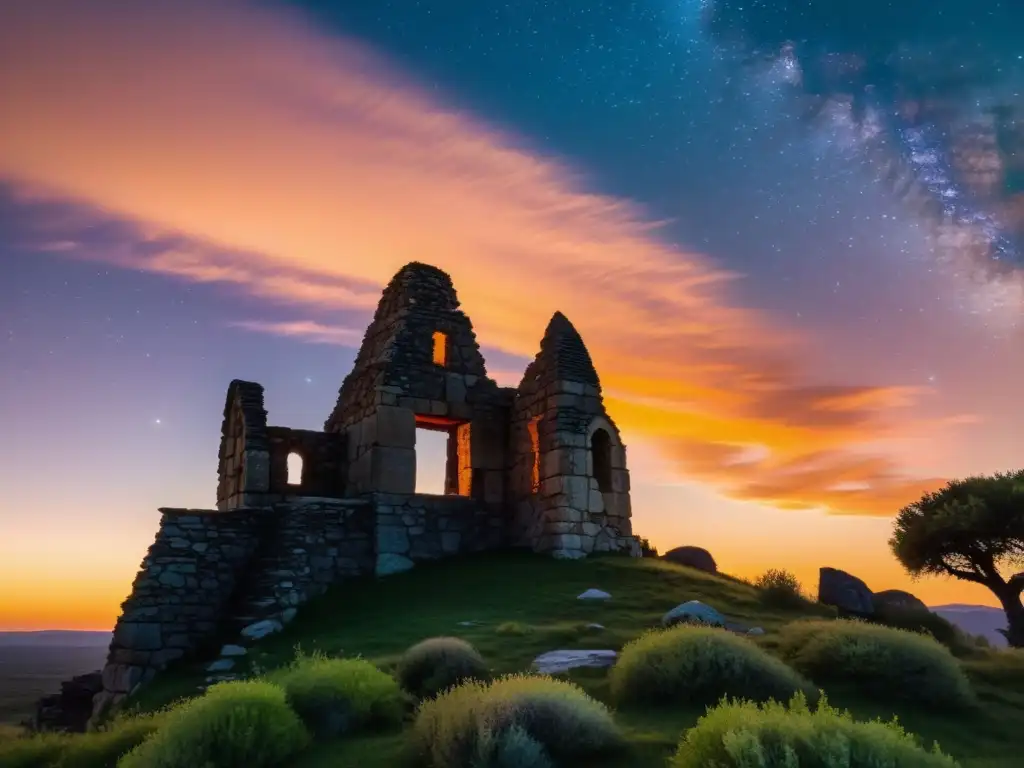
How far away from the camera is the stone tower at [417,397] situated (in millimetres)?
20625

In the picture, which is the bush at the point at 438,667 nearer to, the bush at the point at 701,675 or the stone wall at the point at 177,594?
the bush at the point at 701,675

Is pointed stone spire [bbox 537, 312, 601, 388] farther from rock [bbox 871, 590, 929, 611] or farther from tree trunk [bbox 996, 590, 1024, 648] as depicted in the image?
tree trunk [bbox 996, 590, 1024, 648]

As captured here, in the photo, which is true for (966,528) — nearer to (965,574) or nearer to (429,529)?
(965,574)

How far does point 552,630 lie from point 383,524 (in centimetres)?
779

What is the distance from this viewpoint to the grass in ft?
26.1

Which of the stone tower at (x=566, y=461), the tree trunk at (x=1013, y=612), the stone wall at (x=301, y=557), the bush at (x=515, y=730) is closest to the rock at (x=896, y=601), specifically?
the tree trunk at (x=1013, y=612)

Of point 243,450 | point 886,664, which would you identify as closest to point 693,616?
point 886,664

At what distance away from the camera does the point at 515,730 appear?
6898 mm

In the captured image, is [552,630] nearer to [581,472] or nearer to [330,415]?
[581,472]

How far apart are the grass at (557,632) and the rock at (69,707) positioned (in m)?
2.71

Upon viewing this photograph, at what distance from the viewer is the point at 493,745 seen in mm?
6793

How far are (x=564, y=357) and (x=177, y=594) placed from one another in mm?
10835

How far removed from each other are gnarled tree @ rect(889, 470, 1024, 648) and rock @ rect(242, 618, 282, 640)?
1897cm

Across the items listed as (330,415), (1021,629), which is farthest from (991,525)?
(330,415)
